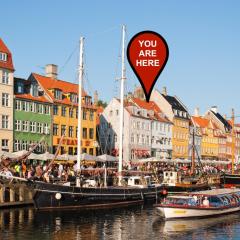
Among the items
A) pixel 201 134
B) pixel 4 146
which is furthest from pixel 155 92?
pixel 4 146

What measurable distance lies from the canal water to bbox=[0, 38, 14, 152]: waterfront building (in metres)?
25.8

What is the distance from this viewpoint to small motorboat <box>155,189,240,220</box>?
3647cm

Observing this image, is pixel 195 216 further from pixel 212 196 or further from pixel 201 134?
pixel 201 134

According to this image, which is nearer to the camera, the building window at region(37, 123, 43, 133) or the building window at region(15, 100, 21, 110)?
the building window at region(15, 100, 21, 110)

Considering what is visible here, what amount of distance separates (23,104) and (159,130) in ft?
118

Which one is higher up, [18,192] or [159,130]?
[159,130]

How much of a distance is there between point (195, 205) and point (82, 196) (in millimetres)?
8993

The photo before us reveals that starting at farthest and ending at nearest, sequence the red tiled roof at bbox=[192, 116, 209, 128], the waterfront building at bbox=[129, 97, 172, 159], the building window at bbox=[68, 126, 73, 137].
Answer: the red tiled roof at bbox=[192, 116, 209, 128] < the waterfront building at bbox=[129, 97, 172, 159] < the building window at bbox=[68, 126, 73, 137]

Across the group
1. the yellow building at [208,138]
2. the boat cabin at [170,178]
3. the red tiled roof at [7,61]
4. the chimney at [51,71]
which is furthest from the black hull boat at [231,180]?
the yellow building at [208,138]

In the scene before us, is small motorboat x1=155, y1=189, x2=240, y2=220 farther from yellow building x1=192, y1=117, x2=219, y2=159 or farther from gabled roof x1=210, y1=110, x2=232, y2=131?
gabled roof x1=210, y1=110, x2=232, y2=131

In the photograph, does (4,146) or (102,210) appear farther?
(4,146)

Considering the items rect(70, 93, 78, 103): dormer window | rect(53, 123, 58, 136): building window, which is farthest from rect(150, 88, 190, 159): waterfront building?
rect(53, 123, 58, 136): building window

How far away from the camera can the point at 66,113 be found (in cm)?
7525

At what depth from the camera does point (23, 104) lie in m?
68.2
